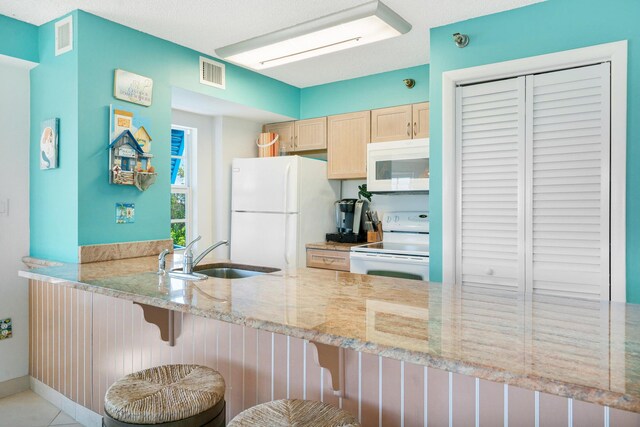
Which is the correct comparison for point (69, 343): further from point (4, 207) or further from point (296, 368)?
point (296, 368)

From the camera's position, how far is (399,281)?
6.62ft

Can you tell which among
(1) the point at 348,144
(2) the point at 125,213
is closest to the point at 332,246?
(1) the point at 348,144

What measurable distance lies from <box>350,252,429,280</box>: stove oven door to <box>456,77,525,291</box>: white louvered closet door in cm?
37

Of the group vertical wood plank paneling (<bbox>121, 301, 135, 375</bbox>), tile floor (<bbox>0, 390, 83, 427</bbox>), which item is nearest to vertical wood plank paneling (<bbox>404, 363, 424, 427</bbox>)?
vertical wood plank paneling (<bbox>121, 301, 135, 375</bbox>)

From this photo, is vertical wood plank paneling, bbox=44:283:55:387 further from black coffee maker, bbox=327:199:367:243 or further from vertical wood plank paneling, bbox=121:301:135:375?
black coffee maker, bbox=327:199:367:243

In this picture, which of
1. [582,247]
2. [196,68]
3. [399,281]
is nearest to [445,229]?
[582,247]

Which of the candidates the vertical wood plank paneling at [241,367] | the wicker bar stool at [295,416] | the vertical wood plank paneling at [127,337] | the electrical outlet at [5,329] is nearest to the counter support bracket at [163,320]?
the vertical wood plank paneling at [241,367]

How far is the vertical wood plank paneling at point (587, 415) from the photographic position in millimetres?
1123

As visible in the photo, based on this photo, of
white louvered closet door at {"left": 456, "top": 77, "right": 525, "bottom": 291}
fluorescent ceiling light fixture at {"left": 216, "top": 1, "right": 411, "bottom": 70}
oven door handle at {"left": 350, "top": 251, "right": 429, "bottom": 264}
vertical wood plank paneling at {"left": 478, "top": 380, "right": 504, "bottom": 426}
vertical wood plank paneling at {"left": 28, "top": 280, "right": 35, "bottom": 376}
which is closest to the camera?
vertical wood plank paneling at {"left": 478, "top": 380, "right": 504, "bottom": 426}

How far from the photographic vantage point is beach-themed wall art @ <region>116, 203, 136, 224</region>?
9.34 feet

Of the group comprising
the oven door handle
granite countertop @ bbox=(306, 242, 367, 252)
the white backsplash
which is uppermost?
the white backsplash

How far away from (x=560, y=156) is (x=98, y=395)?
2922 millimetres

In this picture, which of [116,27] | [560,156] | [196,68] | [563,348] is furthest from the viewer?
[196,68]

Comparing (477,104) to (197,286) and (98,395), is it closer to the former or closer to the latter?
(197,286)
